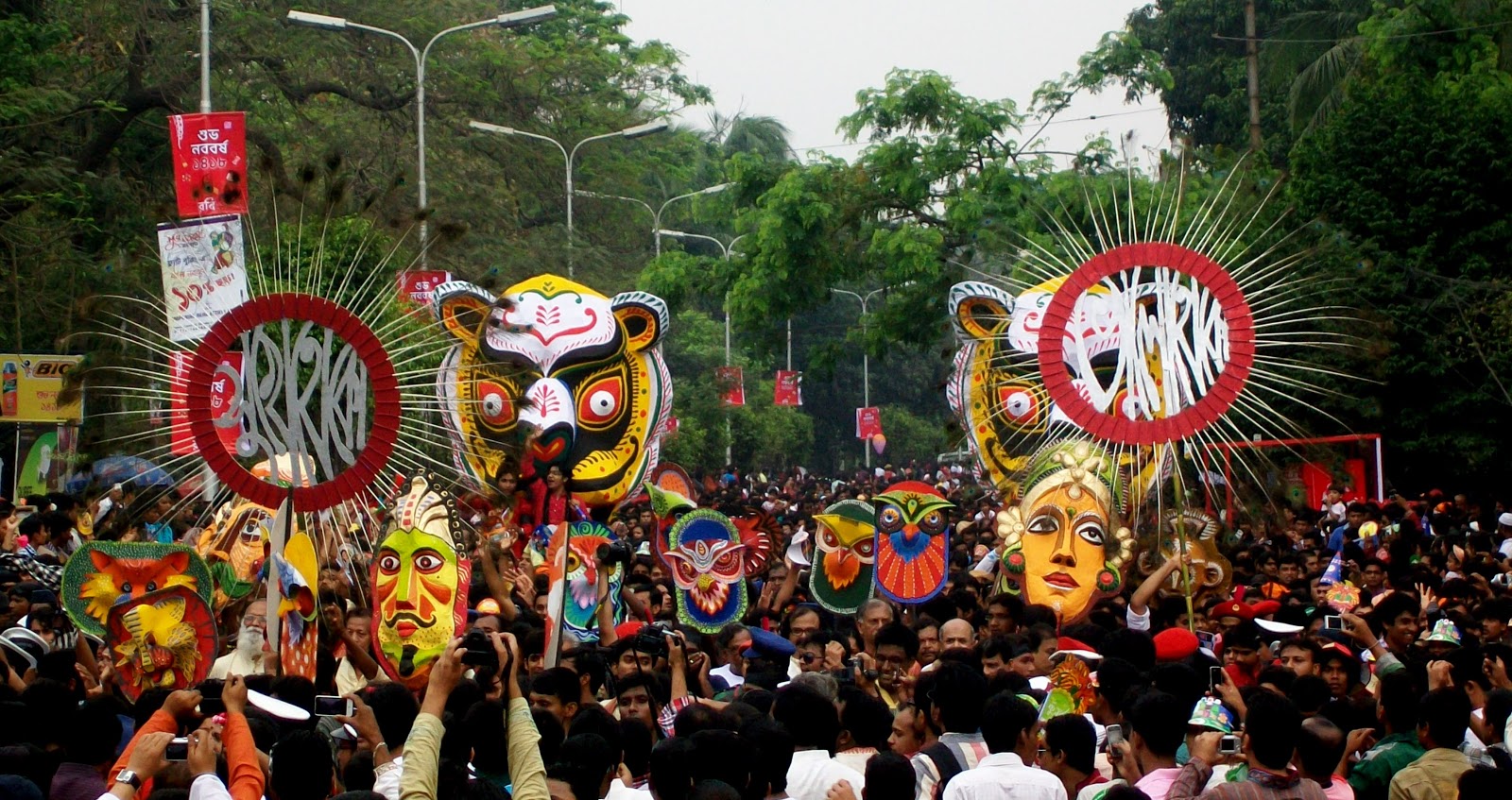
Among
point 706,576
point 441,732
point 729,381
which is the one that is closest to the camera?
point 441,732

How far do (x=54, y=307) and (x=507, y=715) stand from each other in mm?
16472

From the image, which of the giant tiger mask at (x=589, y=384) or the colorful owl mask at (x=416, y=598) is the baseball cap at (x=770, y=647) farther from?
the giant tiger mask at (x=589, y=384)

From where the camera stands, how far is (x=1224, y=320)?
10.3 metres

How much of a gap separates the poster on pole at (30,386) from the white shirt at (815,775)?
44.2 feet

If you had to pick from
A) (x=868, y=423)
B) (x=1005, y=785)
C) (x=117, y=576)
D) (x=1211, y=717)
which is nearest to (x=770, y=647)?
(x=117, y=576)

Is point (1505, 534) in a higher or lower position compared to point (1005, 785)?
lower

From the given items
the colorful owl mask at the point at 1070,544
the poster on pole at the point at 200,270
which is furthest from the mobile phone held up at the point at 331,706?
the poster on pole at the point at 200,270

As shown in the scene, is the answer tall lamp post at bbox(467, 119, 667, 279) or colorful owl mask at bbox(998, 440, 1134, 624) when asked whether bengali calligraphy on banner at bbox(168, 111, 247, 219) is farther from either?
tall lamp post at bbox(467, 119, 667, 279)

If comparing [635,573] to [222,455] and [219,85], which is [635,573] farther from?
[219,85]

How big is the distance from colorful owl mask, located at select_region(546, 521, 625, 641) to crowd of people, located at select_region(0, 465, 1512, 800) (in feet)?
0.82

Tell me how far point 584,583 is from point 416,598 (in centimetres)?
182

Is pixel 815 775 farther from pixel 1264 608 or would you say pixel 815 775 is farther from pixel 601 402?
pixel 601 402

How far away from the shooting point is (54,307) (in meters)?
19.7

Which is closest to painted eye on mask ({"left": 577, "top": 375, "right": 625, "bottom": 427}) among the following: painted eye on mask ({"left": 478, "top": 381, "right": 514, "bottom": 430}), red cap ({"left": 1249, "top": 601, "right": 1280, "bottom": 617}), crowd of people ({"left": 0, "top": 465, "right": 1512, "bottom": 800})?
painted eye on mask ({"left": 478, "top": 381, "right": 514, "bottom": 430})
